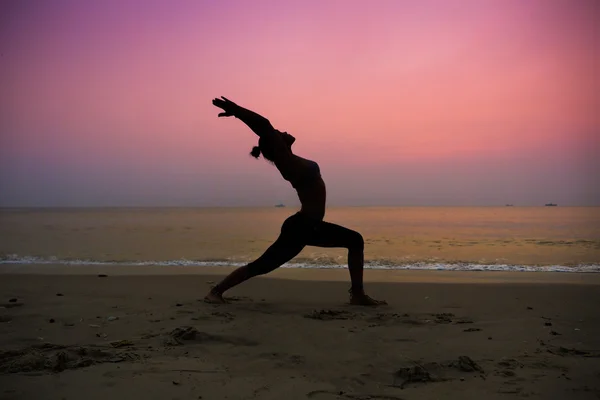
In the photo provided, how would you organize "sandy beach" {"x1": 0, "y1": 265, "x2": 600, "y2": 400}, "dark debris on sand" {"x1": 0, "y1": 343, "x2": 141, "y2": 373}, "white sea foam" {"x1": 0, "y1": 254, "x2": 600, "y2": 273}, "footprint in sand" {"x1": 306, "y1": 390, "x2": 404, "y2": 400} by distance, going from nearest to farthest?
"footprint in sand" {"x1": 306, "y1": 390, "x2": 404, "y2": 400}, "sandy beach" {"x1": 0, "y1": 265, "x2": 600, "y2": 400}, "dark debris on sand" {"x1": 0, "y1": 343, "x2": 141, "y2": 373}, "white sea foam" {"x1": 0, "y1": 254, "x2": 600, "y2": 273}

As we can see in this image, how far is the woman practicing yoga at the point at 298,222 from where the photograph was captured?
5.34 m

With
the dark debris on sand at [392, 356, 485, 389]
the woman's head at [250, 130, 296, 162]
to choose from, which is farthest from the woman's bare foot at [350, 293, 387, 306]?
the dark debris on sand at [392, 356, 485, 389]

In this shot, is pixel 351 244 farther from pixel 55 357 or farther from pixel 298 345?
pixel 55 357

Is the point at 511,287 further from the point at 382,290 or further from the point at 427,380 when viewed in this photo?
the point at 427,380

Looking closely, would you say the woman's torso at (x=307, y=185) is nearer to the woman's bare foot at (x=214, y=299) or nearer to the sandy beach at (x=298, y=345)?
the sandy beach at (x=298, y=345)

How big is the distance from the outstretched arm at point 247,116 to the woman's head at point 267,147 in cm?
11

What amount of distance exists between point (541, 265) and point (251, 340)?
870cm

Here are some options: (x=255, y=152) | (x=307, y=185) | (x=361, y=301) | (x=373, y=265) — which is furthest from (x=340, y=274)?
(x=255, y=152)

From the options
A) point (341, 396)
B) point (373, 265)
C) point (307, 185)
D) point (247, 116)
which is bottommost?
point (341, 396)

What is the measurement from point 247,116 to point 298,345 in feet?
8.42

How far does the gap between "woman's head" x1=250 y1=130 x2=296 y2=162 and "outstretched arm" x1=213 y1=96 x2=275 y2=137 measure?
107 millimetres

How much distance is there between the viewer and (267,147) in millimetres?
5367

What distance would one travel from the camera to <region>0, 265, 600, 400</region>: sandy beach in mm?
2941

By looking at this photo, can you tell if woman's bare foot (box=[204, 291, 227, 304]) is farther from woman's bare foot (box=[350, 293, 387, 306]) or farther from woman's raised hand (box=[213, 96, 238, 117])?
woman's raised hand (box=[213, 96, 238, 117])
